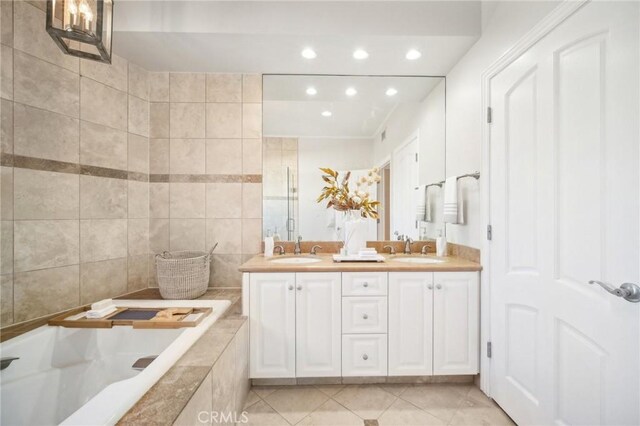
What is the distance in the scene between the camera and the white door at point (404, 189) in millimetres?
2309

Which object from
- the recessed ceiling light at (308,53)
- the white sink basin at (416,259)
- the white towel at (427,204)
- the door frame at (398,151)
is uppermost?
the recessed ceiling light at (308,53)

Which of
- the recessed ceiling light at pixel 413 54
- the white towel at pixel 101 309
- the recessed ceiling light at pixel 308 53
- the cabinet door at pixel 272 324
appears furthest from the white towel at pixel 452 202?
the white towel at pixel 101 309

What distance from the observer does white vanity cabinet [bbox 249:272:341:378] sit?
1.71 meters

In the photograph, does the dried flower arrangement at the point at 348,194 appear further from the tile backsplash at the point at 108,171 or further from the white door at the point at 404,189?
the tile backsplash at the point at 108,171

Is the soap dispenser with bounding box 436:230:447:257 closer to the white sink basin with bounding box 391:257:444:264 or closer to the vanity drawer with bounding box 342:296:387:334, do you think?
the white sink basin with bounding box 391:257:444:264

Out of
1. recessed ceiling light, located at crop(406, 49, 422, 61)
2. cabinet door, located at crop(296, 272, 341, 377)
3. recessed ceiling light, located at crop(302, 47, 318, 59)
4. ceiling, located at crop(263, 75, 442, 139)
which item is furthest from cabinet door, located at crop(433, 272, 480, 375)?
recessed ceiling light, located at crop(302, 47, 318, 59)

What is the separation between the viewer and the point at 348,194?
210cm

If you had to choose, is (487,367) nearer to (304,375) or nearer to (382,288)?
(382,288)

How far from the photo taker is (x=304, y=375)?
67.7 inches

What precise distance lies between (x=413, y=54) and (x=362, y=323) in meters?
1.96

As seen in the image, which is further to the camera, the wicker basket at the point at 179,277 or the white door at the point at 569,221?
the wicker basket at the point at 179,277

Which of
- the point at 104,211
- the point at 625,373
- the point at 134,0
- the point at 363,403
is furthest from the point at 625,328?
the point at 134,0

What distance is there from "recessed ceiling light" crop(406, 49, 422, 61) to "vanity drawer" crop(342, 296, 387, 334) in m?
1.77

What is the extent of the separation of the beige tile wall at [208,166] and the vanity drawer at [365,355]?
1.07 meters
